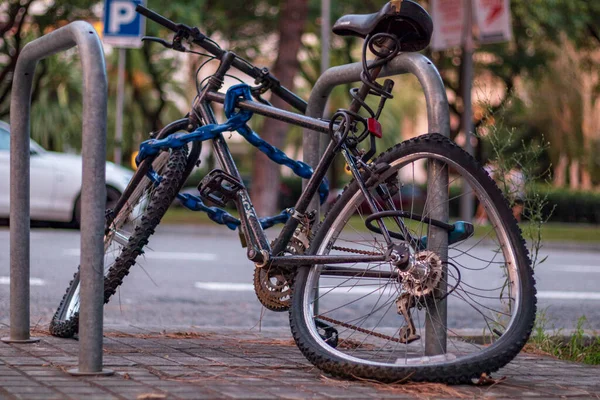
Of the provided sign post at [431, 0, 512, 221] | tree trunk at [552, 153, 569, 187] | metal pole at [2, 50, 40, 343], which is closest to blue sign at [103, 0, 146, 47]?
sign post at [431, 0, 512, 221]

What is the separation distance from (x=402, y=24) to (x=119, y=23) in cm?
1160

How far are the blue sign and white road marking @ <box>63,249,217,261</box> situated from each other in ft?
13.4

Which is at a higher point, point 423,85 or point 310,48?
point 310,48

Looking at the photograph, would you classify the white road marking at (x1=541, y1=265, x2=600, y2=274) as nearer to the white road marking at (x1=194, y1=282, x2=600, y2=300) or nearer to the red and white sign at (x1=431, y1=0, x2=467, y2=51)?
the white road marking at (x1=194, y1=282, x2=600, y2=300)

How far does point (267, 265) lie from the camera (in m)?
4.09

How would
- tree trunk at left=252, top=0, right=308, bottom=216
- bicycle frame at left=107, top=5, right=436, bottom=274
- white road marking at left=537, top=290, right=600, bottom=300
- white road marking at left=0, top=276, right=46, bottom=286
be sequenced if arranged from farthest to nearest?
tree trunk at left=252, top=0, right=308, bottom=216 < white road marking at left=537, top=290, right=600, bottom=300 < white road marking at left=0, top=276, right=46, bottom=286 < bicycle frame at left=107, top=5, right=436, bottom=274

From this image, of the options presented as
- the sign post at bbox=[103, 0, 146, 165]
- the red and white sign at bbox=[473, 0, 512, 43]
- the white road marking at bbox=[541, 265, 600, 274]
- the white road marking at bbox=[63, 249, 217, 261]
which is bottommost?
the white road marking at bbox=[541, 265, 600, 274]

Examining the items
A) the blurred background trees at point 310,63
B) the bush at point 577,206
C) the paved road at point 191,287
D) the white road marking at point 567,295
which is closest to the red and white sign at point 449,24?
the blurred background trees at point 310,63

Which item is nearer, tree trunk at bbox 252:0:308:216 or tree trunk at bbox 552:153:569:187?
tree trunk at bbox 252:0:308:216

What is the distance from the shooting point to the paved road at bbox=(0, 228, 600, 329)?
672 cm

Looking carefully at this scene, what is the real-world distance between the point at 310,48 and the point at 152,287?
20035 mm

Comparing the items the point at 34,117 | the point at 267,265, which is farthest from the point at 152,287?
the point at 34,117

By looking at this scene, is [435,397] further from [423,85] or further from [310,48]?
[310,48]

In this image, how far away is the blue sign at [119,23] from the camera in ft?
48.9
